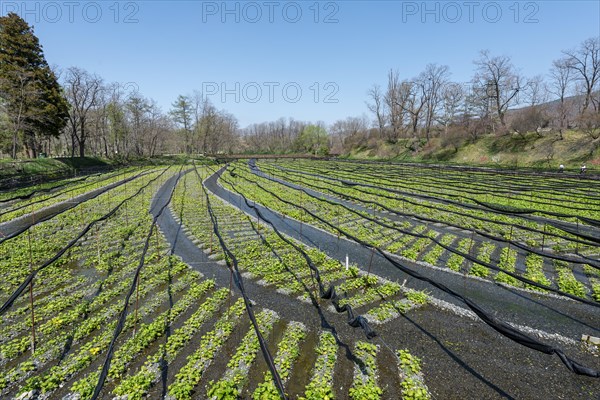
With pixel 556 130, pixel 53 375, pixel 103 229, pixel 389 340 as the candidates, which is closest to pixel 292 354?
pixel 389 340

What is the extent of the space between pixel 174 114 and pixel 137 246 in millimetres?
74205

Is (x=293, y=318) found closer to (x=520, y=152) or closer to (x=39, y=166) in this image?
(x=39, y=166)

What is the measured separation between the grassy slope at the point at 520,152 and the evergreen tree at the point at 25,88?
58.5 meters

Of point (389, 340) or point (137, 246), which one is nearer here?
point (389, 340)

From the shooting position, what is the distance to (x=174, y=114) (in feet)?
251

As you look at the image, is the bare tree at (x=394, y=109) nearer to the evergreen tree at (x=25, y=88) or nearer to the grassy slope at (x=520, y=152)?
the grassy slope at (x=520, y=152)

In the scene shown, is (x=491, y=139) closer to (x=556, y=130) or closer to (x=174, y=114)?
(x=556, y=130)

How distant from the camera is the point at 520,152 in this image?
→ 42.5m

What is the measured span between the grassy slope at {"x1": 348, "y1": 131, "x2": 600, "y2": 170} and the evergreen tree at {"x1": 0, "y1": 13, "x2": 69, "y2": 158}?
58544 millimetres

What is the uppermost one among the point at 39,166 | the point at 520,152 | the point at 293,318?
the point at 520,152

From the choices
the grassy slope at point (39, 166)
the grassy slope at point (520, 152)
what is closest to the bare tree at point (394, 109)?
the grassy slope at point (520, 152)

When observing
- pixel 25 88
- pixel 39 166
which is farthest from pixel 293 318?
pixel 25 88

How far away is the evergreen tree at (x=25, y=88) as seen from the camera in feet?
103

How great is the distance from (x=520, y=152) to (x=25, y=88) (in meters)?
63.5
